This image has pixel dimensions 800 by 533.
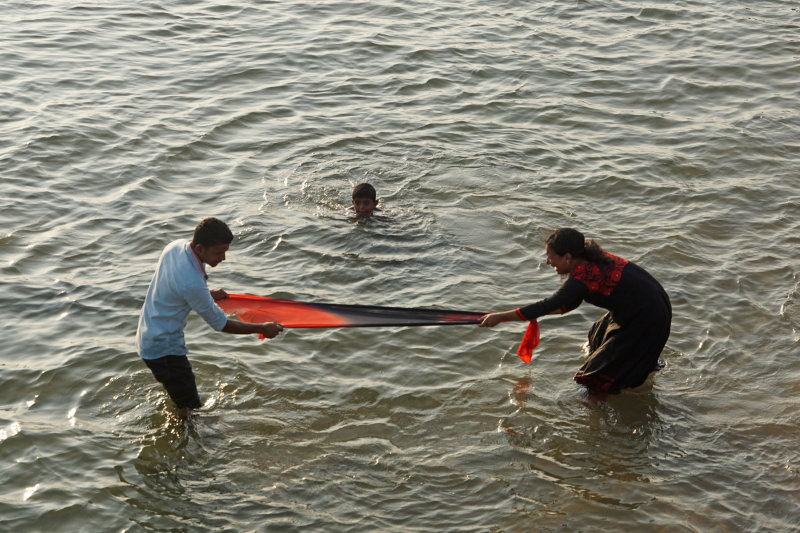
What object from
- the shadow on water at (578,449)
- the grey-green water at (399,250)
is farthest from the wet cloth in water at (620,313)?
the grey-green water at (399,250)

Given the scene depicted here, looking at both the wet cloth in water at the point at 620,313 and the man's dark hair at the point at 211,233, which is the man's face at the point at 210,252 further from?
the wet cloth in water at the point at 620,313

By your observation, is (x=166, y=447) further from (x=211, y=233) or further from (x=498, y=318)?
(x=498, y=318)

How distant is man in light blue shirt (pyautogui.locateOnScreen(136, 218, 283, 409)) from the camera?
626 centimetres

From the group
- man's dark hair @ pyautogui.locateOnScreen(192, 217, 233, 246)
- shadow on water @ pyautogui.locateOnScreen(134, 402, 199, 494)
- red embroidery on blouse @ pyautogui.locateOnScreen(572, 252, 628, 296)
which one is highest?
man's dark hair @ pyautogui.locateOnScreen(192, 217, 233, 246)

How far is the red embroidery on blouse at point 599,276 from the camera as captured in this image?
6734 mm

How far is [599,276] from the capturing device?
266 inches

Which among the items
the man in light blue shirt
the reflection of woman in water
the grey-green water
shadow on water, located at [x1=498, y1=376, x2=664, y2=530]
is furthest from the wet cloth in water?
the man in light blue shirt

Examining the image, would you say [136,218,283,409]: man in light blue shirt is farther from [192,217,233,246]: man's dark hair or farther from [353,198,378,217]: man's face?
[353,198,378,217]: man's face

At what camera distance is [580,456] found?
22.8ft

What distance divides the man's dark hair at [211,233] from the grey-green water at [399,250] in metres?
1.82

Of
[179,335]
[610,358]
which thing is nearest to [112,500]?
[179,335]

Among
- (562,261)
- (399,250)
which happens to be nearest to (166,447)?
(562,261)

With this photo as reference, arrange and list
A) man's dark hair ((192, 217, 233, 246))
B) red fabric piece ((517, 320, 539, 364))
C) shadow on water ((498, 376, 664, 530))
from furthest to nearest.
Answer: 1. red fabric piece ((517, 320, 539, 364))
2. shadow on water ((498, 376, 664, 530))
3. man's dark hair ((192, 217, 233, 246))

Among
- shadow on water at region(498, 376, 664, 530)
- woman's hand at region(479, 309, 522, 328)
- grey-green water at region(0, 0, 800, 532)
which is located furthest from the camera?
woman's hand at region(479, 309, 522, 328)
